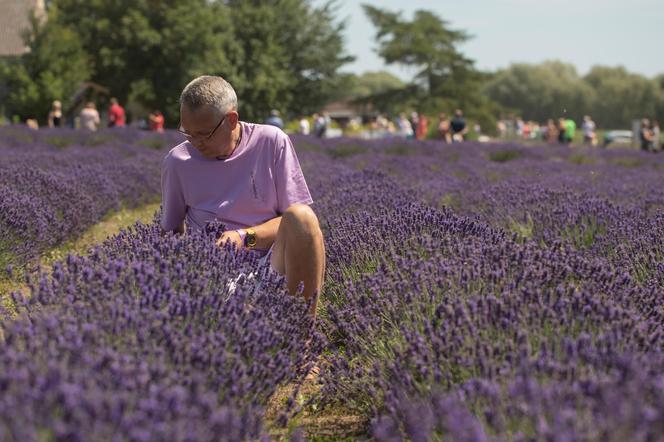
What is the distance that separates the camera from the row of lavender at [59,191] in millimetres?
4512

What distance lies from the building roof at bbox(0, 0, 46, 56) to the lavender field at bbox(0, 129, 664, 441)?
34520 millimetres

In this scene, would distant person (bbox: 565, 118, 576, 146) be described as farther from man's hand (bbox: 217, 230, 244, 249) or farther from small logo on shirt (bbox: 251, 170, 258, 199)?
Result: man's hand (bbox: 217, 230, 244, 249)

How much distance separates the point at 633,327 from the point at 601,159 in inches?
503

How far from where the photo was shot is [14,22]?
38.5m

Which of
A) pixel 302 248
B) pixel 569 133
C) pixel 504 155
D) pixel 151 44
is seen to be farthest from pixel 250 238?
pixel 151 44

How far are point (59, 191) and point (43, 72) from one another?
26.5 m

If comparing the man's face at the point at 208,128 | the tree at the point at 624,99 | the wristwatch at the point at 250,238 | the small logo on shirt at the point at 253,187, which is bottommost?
the wristwatch at the point at 250,238

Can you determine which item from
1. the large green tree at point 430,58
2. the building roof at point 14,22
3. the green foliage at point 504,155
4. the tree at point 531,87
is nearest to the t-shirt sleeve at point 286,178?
A: the green foliage at point 504,155

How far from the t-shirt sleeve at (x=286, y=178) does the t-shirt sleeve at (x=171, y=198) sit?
0.39 meters

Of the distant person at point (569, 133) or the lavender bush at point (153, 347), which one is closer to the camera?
the lavender bush at point (153, 347)

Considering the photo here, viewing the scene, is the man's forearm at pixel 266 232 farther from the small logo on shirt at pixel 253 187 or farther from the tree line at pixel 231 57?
the tree line at pixel 231 57

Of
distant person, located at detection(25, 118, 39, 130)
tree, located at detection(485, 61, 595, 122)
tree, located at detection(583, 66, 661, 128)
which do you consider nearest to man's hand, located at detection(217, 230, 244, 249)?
distant person, located at detection(25, 118, 39, 130)

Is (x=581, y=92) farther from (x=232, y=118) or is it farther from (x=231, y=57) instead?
(x=232, y=118)

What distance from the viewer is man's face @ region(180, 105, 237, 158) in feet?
9.14
